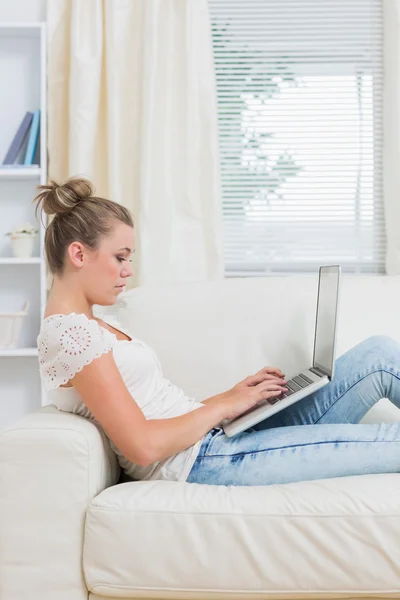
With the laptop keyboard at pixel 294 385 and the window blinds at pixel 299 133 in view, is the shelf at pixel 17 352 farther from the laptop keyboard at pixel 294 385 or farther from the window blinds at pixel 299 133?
the laptop keyboard at pixel 294 385

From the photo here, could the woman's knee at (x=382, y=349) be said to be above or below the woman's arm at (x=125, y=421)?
above

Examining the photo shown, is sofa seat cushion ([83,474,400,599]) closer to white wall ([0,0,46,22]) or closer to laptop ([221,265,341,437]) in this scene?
laptop ([221,265,341,437])

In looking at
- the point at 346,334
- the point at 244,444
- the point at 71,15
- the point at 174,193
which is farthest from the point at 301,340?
the point at 71,15

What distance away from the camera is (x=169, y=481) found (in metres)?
1.62

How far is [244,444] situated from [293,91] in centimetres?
212

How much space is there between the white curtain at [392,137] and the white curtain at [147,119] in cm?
71

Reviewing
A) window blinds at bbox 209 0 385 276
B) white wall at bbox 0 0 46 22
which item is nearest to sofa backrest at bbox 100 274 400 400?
window blinds at bbox 209 0 385 276

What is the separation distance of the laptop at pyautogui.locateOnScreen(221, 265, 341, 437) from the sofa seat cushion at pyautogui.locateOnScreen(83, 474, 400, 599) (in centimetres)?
23

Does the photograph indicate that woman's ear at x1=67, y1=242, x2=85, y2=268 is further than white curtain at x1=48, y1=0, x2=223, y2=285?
No

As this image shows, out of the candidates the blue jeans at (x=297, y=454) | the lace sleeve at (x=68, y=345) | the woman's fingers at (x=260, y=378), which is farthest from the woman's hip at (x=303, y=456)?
the lace sleeve at (x=68, y=345)

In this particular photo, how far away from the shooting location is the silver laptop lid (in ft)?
5.89

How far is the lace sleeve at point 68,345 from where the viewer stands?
1.53 m

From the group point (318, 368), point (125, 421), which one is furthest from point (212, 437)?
point (318, 368)

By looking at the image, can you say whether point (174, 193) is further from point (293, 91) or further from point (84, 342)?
point (84, 342)
